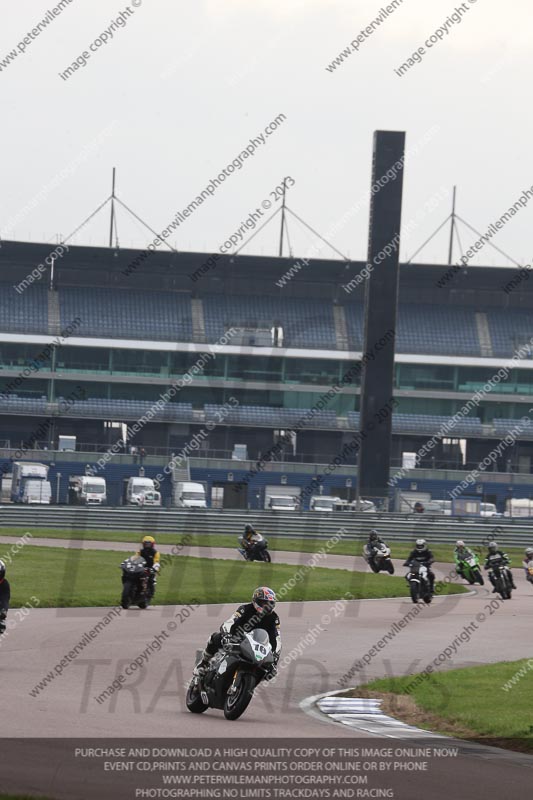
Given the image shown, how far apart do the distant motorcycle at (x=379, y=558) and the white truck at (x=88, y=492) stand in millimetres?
31094

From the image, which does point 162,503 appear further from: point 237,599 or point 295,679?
point 295,679

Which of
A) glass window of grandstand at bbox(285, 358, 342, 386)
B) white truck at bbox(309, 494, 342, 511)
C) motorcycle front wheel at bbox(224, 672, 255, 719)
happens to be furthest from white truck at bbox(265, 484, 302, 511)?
motorcycle front wheel at bbox(224, 672, 255, 719)

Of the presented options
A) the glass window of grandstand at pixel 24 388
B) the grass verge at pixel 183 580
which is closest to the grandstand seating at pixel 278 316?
the glass window of grandstand at pixel 24 388

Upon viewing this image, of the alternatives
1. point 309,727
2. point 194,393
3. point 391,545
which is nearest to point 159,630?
point 309,727

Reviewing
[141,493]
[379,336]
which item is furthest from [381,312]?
[141,493]

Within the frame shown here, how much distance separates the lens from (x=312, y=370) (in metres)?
89.2

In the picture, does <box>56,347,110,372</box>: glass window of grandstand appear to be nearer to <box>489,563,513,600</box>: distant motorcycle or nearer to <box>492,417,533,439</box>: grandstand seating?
<box>492,417,533,439</box>: grandstand seating

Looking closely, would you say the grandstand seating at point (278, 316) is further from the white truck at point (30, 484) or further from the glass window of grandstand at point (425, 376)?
the white truck at point (30, 484)

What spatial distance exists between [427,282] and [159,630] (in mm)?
70153

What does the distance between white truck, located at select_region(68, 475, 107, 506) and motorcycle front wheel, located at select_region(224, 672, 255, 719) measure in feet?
181

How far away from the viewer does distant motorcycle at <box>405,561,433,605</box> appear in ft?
102

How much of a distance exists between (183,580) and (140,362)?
54265mm

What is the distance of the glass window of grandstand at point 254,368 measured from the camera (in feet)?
291

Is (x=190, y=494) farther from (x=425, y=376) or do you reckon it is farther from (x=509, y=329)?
(x=509, y=329)
